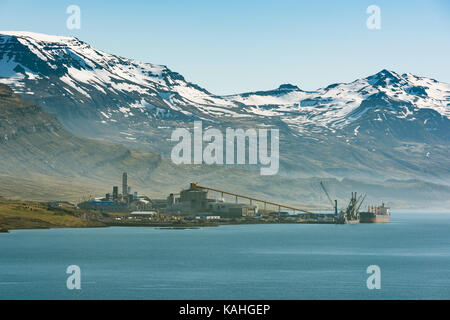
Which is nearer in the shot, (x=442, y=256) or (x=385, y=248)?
(x=442, y=256)
